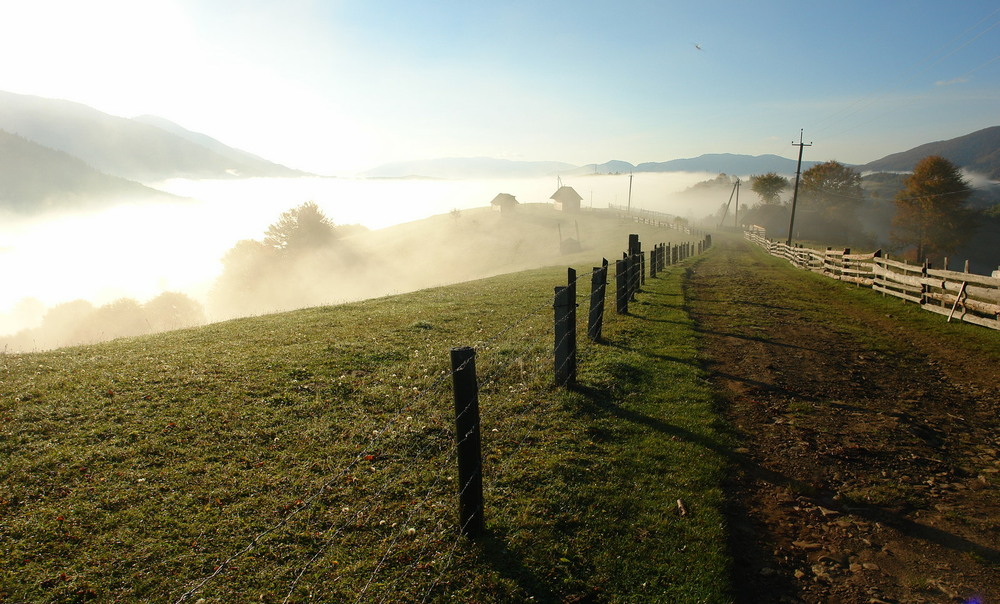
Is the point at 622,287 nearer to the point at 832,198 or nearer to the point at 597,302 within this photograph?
the point at 597,302

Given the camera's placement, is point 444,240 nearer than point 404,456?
No

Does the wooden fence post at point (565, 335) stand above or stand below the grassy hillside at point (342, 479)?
above

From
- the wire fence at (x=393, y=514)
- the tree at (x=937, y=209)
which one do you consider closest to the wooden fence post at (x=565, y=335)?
the wire fence at (x=393, y=514)

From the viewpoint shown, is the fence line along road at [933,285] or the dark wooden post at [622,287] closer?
the fence line along road at [933,285]

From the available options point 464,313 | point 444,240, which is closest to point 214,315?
point 444,240

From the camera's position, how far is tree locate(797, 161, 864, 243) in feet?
335

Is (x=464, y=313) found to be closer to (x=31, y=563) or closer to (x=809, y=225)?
(x=31, y=563)

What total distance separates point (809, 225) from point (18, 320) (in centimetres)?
17405

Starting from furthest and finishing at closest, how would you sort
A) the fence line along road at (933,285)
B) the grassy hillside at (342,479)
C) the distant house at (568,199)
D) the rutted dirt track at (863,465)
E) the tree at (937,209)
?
1. the distant house at (568,199)
2. the tree at (937,209)
3. the fence line along road at (933,285)
4. the rutted dirt track at (863,465)
5. the grassy hillside at (342,479)

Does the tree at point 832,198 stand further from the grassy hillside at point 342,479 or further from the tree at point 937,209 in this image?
the grassy hillside at point 342,479

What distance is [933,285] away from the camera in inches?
592

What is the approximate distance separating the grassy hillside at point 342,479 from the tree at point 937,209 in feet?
280

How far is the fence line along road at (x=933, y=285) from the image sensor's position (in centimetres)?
1293

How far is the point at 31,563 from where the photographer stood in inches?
159
